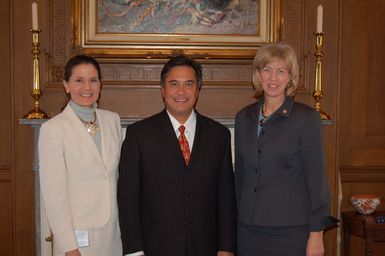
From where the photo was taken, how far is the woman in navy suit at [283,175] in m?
2.03

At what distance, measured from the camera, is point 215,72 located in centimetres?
336

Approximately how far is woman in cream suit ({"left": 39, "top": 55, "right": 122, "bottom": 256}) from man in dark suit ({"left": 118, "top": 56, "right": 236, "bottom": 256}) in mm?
91

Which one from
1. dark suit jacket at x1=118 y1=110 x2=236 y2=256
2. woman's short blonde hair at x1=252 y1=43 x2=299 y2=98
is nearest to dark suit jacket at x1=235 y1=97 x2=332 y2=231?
woman's short blonde hair at x1=252 y1=43 x2=299 y2=98

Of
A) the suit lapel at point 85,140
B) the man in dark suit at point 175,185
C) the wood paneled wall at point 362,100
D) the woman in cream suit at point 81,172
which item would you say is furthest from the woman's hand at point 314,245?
the wood paneled wall at point 362,100

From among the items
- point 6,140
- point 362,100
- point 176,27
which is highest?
point 176,27

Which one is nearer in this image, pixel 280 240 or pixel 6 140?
pixel 280 240

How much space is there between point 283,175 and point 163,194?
0.54 m

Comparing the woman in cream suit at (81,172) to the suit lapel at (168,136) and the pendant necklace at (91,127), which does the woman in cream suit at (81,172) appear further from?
the suit lapel at (168,136)

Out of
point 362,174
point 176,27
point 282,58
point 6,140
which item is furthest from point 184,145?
point 362,174

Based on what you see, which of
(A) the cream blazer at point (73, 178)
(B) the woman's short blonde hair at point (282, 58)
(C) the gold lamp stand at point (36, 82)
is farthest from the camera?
(C) the gold lamp stand at point (36, 82)

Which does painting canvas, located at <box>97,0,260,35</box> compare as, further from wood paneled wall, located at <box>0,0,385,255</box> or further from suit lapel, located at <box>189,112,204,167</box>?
suit lapel, located at <box>189,112,204,167</box>

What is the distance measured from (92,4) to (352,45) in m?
1.91

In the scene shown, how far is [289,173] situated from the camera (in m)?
2.05

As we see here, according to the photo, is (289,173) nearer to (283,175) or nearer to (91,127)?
(283,175)
